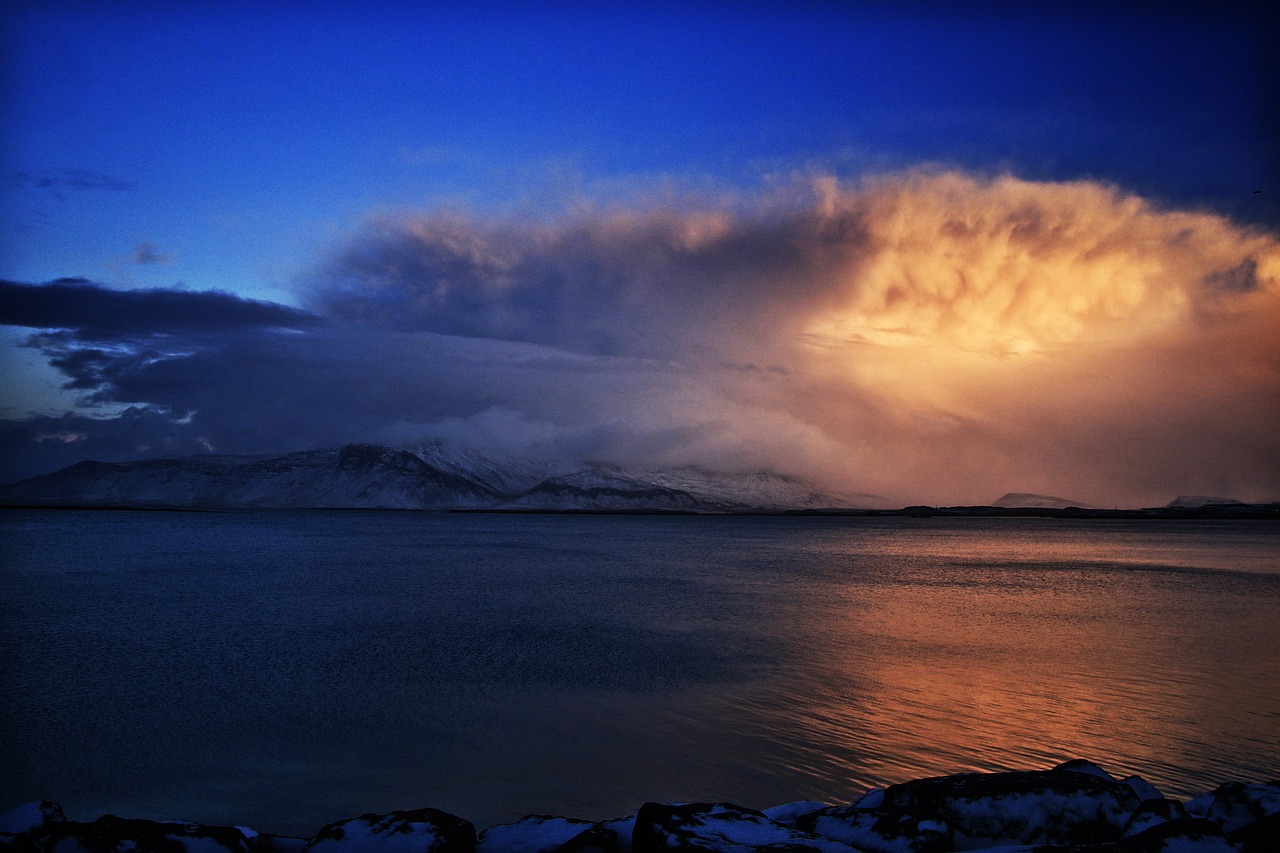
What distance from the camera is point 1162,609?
29.0 metres

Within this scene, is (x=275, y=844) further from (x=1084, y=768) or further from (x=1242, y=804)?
(x=1242, y=804)

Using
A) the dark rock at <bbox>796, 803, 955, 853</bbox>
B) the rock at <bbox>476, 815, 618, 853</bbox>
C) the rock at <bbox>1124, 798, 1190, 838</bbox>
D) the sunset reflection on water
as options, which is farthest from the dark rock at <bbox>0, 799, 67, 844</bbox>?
the rock at <bbox>1124, 798, 1190, 838</bbox>

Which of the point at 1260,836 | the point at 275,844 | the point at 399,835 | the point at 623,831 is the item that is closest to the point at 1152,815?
the point at 1260,836

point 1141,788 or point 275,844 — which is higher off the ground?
point 1141,788

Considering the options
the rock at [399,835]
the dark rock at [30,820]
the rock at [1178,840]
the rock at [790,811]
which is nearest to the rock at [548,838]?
the rock at [399,835]

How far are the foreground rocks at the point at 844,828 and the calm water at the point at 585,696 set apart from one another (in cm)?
241

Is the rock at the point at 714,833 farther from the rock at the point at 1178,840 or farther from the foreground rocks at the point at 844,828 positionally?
the rock at the point at 1178,840

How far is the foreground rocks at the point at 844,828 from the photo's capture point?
20.1 ft

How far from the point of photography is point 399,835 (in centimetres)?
649

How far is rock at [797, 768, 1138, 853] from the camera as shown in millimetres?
6684

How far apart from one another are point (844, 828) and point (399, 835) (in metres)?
3.72

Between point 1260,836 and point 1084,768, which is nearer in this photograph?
point 1260,836

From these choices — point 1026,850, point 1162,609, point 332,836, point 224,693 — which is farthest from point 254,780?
point 1162,609

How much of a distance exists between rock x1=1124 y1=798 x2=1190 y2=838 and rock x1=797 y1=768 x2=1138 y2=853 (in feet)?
0.39
